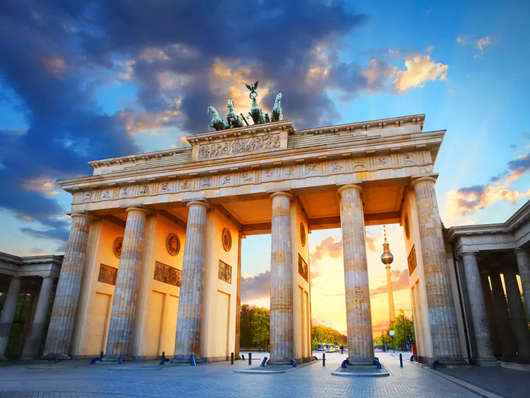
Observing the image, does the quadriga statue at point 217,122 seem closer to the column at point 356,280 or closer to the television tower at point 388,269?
the column at point 356,280

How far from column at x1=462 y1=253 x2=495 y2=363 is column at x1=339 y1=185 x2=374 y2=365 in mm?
6489

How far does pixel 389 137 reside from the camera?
882 inches

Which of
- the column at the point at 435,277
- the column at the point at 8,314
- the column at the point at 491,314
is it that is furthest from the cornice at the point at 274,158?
the column at the point at 491,314

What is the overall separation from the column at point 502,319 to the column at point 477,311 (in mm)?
5692

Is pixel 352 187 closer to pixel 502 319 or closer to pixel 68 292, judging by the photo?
pixel 502 319

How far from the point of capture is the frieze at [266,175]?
74.1 ft

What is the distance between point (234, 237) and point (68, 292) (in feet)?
43.1

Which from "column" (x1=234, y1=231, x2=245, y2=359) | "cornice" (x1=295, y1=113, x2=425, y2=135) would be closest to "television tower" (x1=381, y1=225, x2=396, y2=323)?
"column" (x1=234, y1=231, x2=245, y2=359)

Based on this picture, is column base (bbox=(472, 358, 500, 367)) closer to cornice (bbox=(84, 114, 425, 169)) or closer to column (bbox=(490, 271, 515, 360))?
column (bbox=(490, 271, 515, 360))

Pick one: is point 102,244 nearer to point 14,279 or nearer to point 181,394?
point 14,279

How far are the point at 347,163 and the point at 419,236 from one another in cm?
621

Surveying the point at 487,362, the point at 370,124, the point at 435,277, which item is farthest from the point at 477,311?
the point at 370,124

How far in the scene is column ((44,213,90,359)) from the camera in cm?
2470

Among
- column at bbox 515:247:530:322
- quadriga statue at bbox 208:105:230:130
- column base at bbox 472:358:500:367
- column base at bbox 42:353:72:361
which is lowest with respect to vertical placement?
column base at bbox 42:353:72:361
